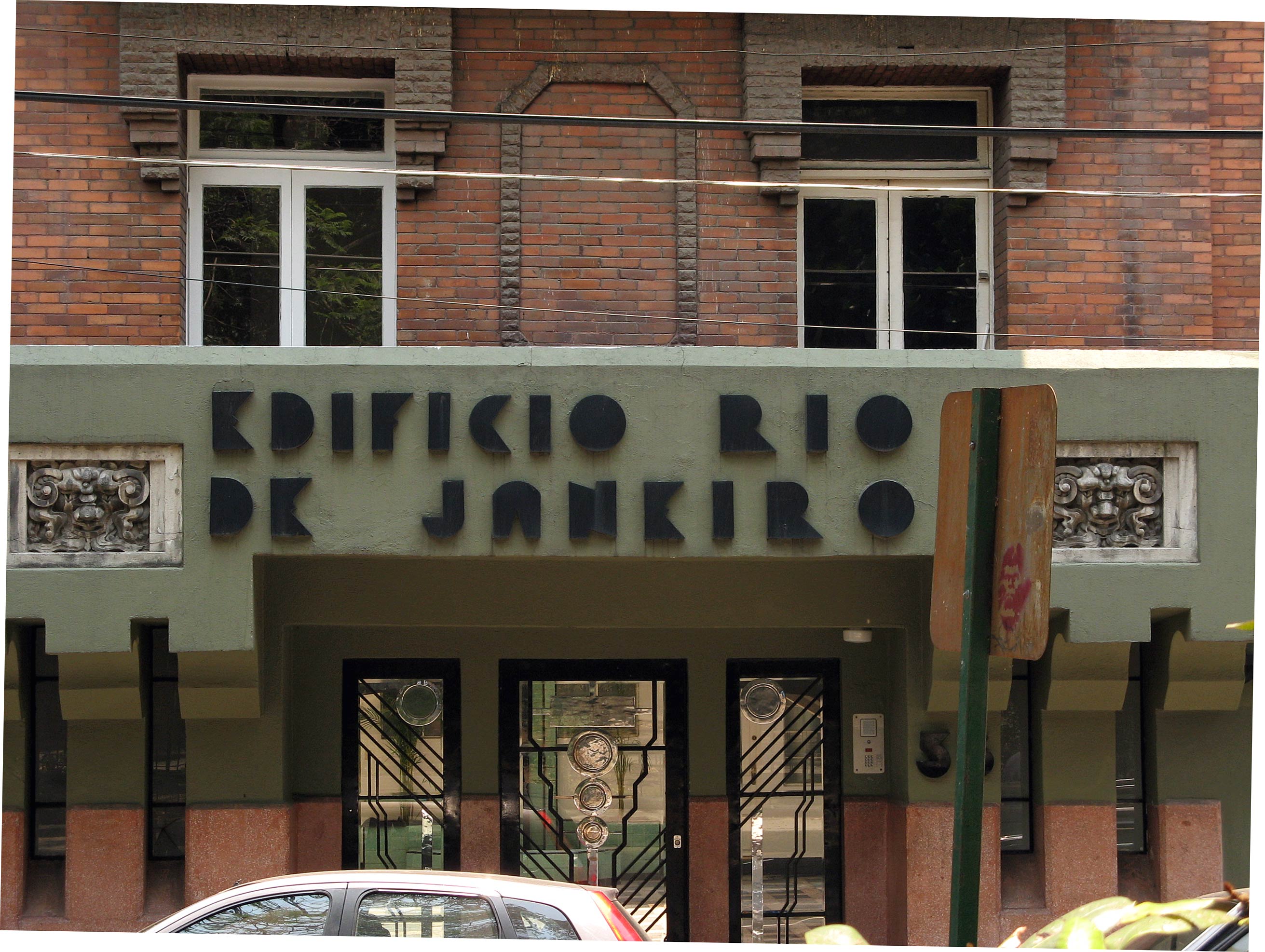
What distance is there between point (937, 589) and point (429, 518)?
453 centimetres

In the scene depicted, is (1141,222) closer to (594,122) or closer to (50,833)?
(594,122)

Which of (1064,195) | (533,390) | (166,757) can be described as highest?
(1064,195)

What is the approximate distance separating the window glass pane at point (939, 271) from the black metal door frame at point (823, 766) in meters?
2.52

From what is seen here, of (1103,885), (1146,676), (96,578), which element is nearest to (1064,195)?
(1146,676)

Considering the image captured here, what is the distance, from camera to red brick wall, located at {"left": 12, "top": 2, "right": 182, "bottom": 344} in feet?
28.0

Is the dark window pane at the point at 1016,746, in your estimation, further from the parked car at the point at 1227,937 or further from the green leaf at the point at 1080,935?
the green leaf at the point at 1080,935

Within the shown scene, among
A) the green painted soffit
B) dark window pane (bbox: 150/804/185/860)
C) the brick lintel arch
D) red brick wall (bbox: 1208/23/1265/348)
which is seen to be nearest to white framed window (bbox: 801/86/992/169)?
the brick lintel arch

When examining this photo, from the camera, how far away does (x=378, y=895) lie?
5.66 meters

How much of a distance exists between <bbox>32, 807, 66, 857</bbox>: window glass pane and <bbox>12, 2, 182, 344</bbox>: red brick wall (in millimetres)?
3348

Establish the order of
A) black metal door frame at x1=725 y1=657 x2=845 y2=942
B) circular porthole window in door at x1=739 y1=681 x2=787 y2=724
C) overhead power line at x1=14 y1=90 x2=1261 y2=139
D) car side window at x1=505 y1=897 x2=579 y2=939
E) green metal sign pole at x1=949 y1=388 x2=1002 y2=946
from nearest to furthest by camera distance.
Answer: green metal sign pole at x1=949 y1=388 x2=1002 y2=946
car side window at x1=505 y1=897 x2=579 y2=939
overhead power line at x1=14 y1=90 x2=1261 y2=139
black metal door frame at x1=725 y1=657 x2=845 y2=942
circular porthole window in door at x1=739 y1=681 x2=787 y2=724

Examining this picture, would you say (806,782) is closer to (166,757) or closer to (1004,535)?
(166,757)

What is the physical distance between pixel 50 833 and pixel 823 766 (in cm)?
560

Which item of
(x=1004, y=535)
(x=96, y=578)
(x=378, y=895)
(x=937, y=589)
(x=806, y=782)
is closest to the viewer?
(x=1004, y=535)

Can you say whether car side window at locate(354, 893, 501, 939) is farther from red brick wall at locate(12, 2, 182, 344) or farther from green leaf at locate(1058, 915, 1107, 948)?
red brick wall at locate(12, 2, 182, 344)
